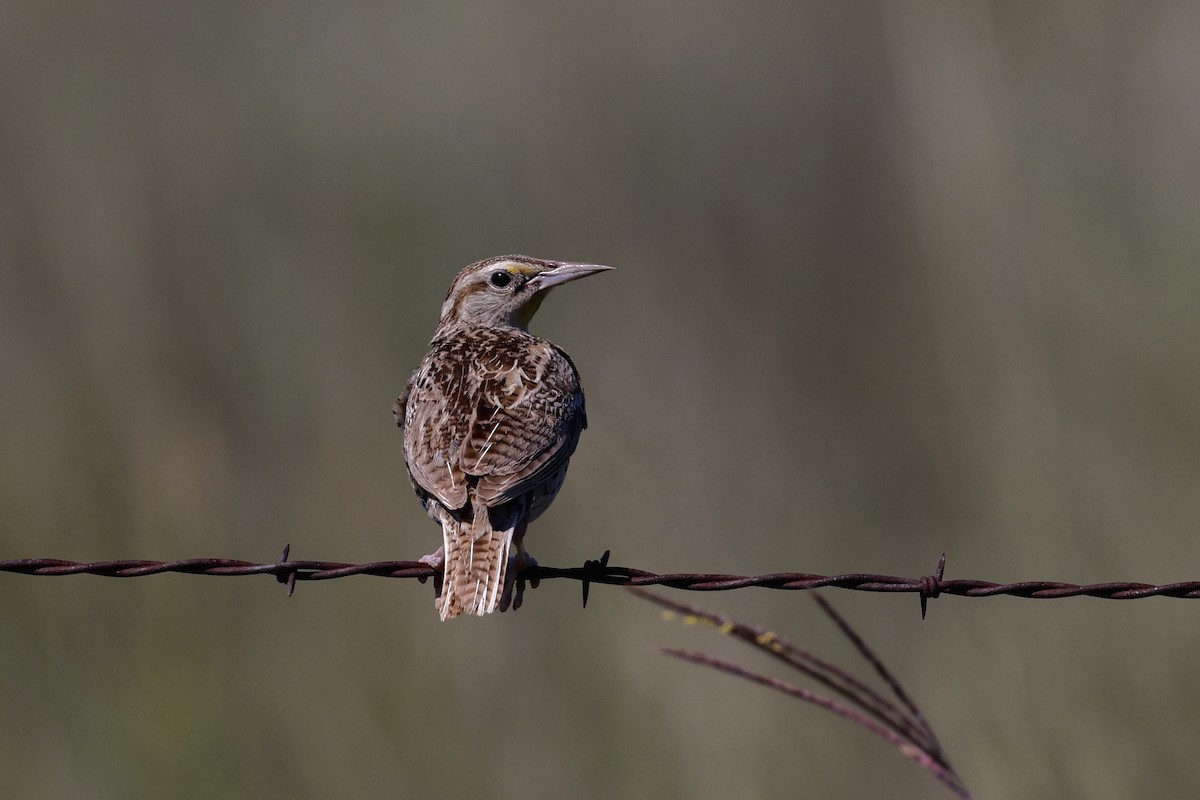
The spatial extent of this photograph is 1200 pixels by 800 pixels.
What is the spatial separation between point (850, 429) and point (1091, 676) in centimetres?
196

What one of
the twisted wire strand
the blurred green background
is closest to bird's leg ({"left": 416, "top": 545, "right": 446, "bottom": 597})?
the twisted wire strand

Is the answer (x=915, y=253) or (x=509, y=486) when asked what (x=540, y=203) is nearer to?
(x=915, y=253)

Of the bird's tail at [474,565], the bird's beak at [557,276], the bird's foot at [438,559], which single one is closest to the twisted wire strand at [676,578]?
the bird's tail at [474,565]

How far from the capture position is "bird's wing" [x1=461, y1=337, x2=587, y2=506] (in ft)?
17.5

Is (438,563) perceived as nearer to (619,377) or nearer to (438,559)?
(438,559)

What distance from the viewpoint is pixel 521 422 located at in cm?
561

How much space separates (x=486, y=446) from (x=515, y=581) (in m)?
0.47

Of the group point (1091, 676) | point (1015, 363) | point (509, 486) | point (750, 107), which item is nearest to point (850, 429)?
point (1015, 363)

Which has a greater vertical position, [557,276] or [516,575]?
[557,276]

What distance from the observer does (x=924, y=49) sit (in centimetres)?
934

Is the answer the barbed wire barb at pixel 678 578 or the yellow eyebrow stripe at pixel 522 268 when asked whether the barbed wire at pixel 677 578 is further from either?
the yellow eyebrow stripe at pixel 522 268

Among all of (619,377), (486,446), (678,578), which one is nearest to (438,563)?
(486,446)

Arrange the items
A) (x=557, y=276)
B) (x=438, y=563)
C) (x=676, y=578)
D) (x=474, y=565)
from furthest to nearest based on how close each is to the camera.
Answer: (x=557, y=276) → (x=438, y=563) → (x=474, y=565) → (x=676, y=578)

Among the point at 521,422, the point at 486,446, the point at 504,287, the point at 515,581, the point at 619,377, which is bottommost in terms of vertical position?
the point at 515,581
